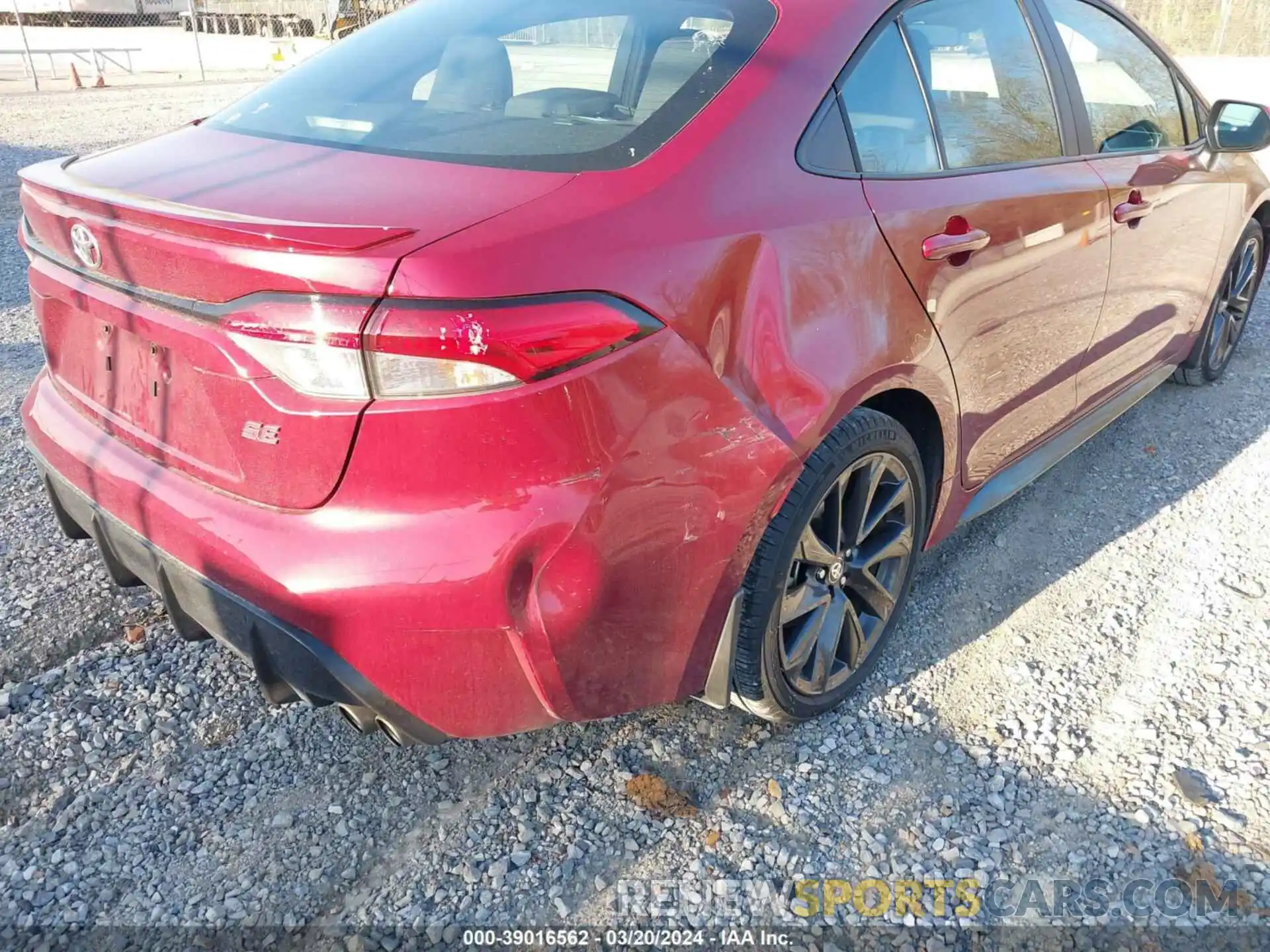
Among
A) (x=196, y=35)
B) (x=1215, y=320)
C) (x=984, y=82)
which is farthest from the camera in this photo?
(x=196, y=35)

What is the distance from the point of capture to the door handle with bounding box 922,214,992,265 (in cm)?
221

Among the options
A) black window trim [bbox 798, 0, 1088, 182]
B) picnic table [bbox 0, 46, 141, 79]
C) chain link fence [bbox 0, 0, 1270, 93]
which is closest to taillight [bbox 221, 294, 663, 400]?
black window trim [bbox 798, 0, 1088, 182]

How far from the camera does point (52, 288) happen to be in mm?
2070

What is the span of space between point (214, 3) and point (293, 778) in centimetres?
3698

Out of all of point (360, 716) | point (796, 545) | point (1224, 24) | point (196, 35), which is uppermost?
point (196, 35)

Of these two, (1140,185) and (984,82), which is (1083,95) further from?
(984,82)

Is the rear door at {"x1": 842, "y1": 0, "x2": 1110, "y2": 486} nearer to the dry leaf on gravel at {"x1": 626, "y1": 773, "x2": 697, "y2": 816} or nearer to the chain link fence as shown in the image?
the dry leaf on gravel at {"x1": 626, "y1": 773, "x2": 697, "y2": 816}

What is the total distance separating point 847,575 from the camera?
2.42 m

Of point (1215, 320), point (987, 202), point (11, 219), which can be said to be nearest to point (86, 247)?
point (987, 202)

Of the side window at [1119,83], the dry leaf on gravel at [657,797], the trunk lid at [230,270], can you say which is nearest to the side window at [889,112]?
the trunk lid at [230,270]

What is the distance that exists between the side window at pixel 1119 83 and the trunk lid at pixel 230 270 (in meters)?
2.16

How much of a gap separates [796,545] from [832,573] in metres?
0.27

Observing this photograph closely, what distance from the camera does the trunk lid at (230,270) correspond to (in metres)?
1.57

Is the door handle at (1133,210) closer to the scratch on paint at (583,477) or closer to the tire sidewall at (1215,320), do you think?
the tire sidewall at (1215,320)
